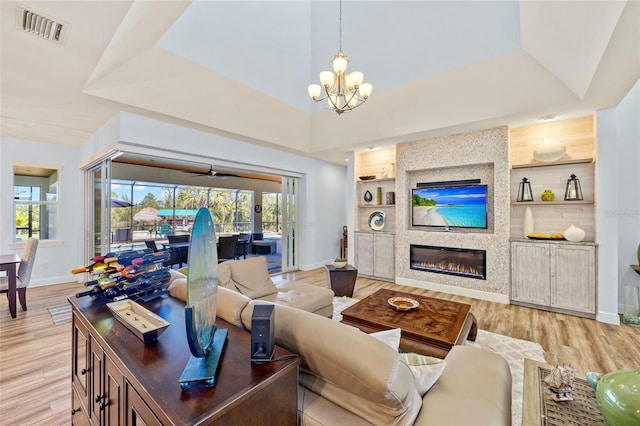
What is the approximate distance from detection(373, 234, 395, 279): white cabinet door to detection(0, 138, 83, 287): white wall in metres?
6.17

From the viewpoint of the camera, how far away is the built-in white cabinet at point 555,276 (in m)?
3.68

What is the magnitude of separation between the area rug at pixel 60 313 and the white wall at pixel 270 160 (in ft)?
7.95

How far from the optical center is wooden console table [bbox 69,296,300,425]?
2.74 ft

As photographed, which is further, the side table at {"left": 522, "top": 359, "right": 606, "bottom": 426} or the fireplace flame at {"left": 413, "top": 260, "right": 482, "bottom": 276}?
the fireplace flame at {"left": 413, "top": 260, "right": 482, "bottom": 276}

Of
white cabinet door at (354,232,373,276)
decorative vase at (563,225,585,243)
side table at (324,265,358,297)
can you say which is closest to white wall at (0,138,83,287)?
side table at (324,265,358,297)

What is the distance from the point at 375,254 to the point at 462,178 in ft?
7.43

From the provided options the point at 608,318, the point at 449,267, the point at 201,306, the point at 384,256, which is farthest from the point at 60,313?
the point at 608,318

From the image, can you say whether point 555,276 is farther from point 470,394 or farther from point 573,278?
point 470,394

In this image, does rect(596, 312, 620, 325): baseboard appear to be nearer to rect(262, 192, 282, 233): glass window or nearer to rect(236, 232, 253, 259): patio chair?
rect(236, 232, 253, 259): patio chair

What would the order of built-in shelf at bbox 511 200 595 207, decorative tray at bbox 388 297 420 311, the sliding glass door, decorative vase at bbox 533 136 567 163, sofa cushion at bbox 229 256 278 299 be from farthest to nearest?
the sliding glass door < decorative vase at bbox 533 136 567 163 < built-in shelf at bbox 511 200 595 207 < sofa cushion at bbox 229 256 278 299 < decorative tray at bbox 388 297 420 311

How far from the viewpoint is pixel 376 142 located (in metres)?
5.38

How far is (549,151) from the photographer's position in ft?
13.6

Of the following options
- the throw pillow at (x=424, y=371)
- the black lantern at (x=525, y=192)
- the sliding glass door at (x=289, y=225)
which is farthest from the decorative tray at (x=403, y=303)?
the sliding glass door at (x=289, y=225)

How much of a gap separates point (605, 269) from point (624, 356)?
4.40 ft
